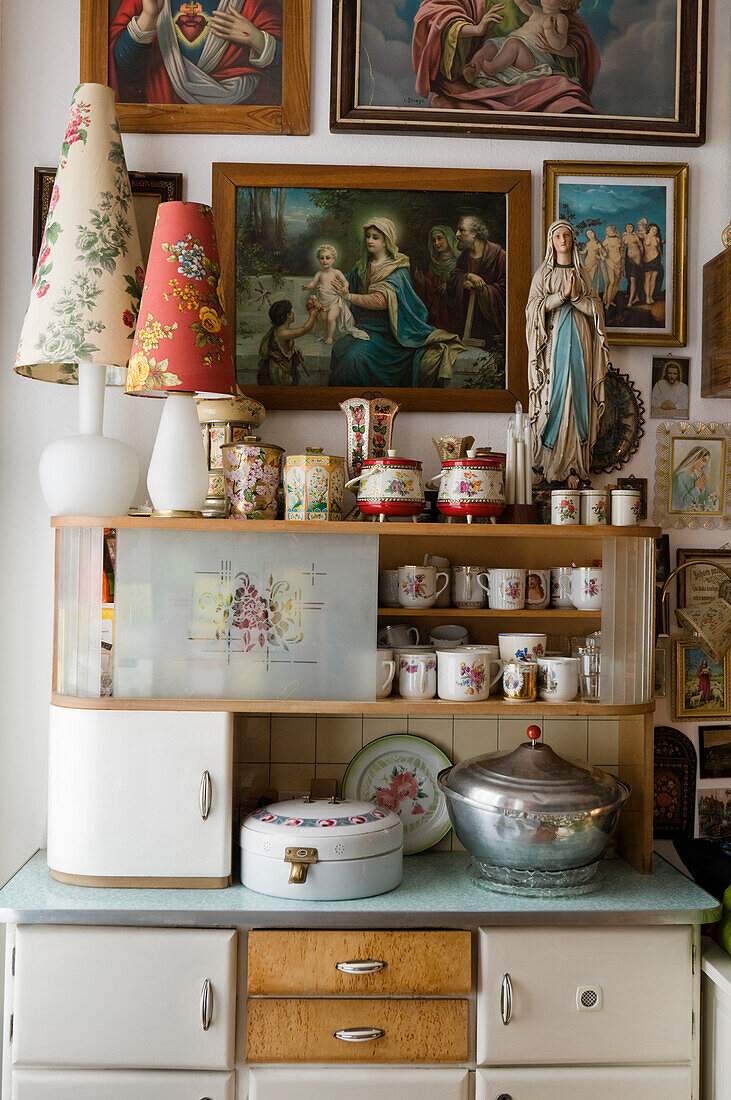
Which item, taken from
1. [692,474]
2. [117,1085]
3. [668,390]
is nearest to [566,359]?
[668,390]

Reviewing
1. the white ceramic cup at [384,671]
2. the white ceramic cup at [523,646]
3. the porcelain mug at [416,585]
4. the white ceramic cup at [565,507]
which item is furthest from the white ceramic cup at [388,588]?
the white ceramic cup at [565,507]

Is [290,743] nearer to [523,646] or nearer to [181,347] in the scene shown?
[523,646]

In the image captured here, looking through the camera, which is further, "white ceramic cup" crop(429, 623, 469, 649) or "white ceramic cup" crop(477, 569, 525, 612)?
"white ceramic cup" crop(429, 623, 469, 649)

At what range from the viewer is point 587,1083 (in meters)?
1.65

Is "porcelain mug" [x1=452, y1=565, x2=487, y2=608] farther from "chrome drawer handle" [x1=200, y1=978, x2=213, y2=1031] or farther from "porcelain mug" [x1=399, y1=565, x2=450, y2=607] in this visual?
"chrome drawer handle" [x1=200, y1=978, x2=213, y2=1031]

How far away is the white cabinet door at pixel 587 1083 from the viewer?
1.65 m

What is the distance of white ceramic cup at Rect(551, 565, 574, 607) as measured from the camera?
1.93 m

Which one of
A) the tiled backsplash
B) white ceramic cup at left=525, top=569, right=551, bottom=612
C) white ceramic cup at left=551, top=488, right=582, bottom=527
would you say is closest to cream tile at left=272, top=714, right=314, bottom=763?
the tiled backsplash

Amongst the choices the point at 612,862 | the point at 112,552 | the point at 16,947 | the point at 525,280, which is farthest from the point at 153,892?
the point at 525,280

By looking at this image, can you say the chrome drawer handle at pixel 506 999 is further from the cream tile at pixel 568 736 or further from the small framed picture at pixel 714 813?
the small framed picture at pixel 714 813

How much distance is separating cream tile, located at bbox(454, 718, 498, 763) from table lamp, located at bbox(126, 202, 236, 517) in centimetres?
72

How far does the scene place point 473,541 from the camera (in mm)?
2023

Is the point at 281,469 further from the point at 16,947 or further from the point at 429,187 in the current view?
the point at 16,947

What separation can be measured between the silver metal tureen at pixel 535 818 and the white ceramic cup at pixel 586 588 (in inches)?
10.7
